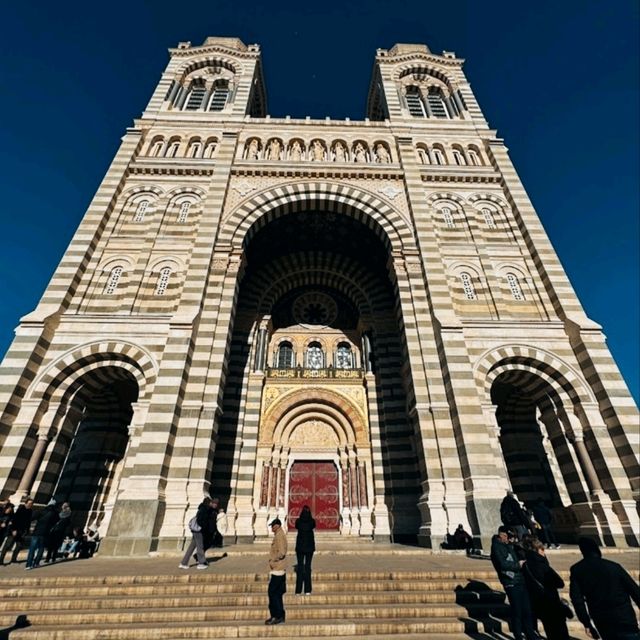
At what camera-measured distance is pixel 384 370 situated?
52.4 ft

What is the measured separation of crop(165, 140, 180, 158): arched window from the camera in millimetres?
17578

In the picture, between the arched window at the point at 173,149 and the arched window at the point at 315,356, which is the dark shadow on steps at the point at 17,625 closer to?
the arched window at the point at 315,356

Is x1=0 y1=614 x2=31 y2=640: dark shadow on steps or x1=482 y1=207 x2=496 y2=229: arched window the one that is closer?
x1=0 y1=614 x2=31 y2=640: dark shadow on steps

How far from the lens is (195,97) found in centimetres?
2177

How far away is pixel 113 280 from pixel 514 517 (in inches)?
579

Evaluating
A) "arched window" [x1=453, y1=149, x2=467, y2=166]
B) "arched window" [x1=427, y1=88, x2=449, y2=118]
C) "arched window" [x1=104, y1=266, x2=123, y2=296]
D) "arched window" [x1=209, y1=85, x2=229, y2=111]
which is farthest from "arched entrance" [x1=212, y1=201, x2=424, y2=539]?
"arched window" [x1=427, y1=88, x2=449, y2=118]

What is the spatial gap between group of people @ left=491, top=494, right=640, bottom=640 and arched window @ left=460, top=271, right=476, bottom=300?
32.8 ft

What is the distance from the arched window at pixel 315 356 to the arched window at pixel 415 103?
14811mm

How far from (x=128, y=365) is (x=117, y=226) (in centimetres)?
642

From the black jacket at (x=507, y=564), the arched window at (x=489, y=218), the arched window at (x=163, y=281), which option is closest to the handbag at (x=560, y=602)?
the black jacket at (x=507, y=564)

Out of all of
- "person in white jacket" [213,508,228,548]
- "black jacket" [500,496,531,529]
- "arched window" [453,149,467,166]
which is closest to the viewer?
"black jacket" [500,496,531,529]

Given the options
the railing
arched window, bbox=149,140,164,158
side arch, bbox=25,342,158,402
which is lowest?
side arch, bbox=25,342,158,402

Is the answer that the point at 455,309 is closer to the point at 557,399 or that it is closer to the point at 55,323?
the point at 557,399

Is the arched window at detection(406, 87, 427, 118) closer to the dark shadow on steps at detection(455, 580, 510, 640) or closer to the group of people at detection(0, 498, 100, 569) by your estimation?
the dark shadow on steps at detection(455, 580, 510, 640)
